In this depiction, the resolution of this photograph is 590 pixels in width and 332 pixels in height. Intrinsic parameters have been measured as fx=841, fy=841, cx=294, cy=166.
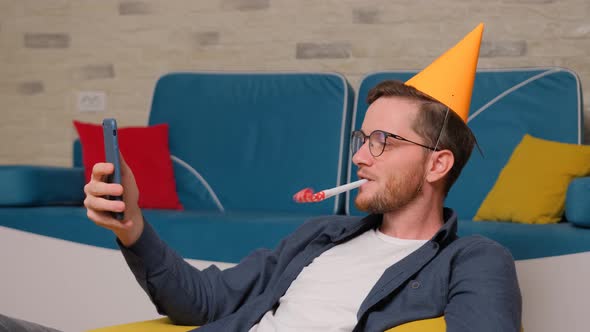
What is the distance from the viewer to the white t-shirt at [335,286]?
4.63ft

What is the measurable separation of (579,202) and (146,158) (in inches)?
68.4

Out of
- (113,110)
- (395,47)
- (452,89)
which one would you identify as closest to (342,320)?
(452,89)

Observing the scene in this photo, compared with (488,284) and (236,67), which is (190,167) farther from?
(488,284)

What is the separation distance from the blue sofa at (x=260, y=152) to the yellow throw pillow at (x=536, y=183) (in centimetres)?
14

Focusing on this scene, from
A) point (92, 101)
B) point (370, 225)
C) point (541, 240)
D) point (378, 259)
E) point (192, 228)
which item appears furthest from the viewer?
point (92, 101)

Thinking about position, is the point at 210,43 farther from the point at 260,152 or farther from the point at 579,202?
the point at 579,202

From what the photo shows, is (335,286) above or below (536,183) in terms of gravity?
above

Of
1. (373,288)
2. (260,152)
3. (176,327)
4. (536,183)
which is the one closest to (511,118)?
(536,183)

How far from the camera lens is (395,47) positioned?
3.69 m

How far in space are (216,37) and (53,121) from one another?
1.00m

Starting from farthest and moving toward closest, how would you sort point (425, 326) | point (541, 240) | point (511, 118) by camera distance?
point (511, 118) < point (541, 240) < point (425, 326)

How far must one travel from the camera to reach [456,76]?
154 centimetres

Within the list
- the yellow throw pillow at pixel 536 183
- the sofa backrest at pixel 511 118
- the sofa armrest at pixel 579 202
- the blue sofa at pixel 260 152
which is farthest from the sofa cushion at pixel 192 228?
the sofa armrest at pixel 579 202

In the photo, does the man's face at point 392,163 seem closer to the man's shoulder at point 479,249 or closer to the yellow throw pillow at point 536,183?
the man's shoulder at point 479,249
